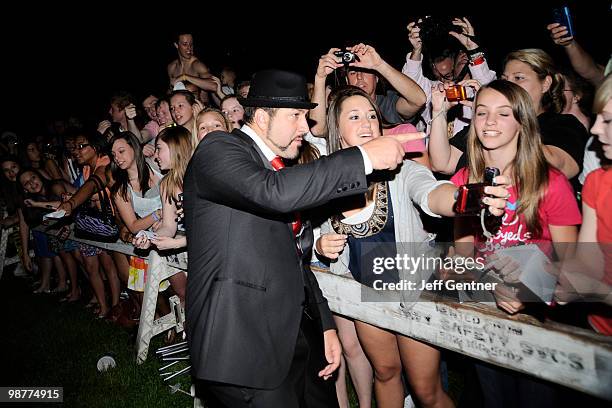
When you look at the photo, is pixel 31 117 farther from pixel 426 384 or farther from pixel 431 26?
pixel 426 384

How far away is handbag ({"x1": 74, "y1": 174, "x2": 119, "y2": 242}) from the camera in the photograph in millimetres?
5633

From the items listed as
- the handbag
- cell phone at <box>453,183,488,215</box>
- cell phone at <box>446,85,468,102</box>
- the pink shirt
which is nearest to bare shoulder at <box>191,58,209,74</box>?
the handbag

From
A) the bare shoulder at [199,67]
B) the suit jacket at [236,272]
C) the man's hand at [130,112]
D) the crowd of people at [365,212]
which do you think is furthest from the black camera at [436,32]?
the man's hand at [130,112]

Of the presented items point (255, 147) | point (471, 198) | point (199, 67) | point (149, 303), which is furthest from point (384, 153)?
point (199, 67)

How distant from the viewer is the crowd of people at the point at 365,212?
1.92 meters

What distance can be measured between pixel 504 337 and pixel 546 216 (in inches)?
28.9

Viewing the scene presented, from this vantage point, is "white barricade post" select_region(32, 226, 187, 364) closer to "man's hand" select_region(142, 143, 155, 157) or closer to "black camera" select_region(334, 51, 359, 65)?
"man's hand" select_region(142, 143, 155, 157)

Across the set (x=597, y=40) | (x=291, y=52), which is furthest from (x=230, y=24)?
(x=597, y=40)

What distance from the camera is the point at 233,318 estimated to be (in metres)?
1.92

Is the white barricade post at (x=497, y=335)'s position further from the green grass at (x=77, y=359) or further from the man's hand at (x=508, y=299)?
the green grass at (x=77, y=359)

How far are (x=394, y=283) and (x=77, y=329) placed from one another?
5267 mm

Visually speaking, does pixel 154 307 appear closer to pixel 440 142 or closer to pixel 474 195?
pixel 440 142

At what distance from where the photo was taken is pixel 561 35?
347 centimetres

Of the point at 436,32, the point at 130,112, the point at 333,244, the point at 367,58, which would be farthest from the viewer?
the point at 130,112
